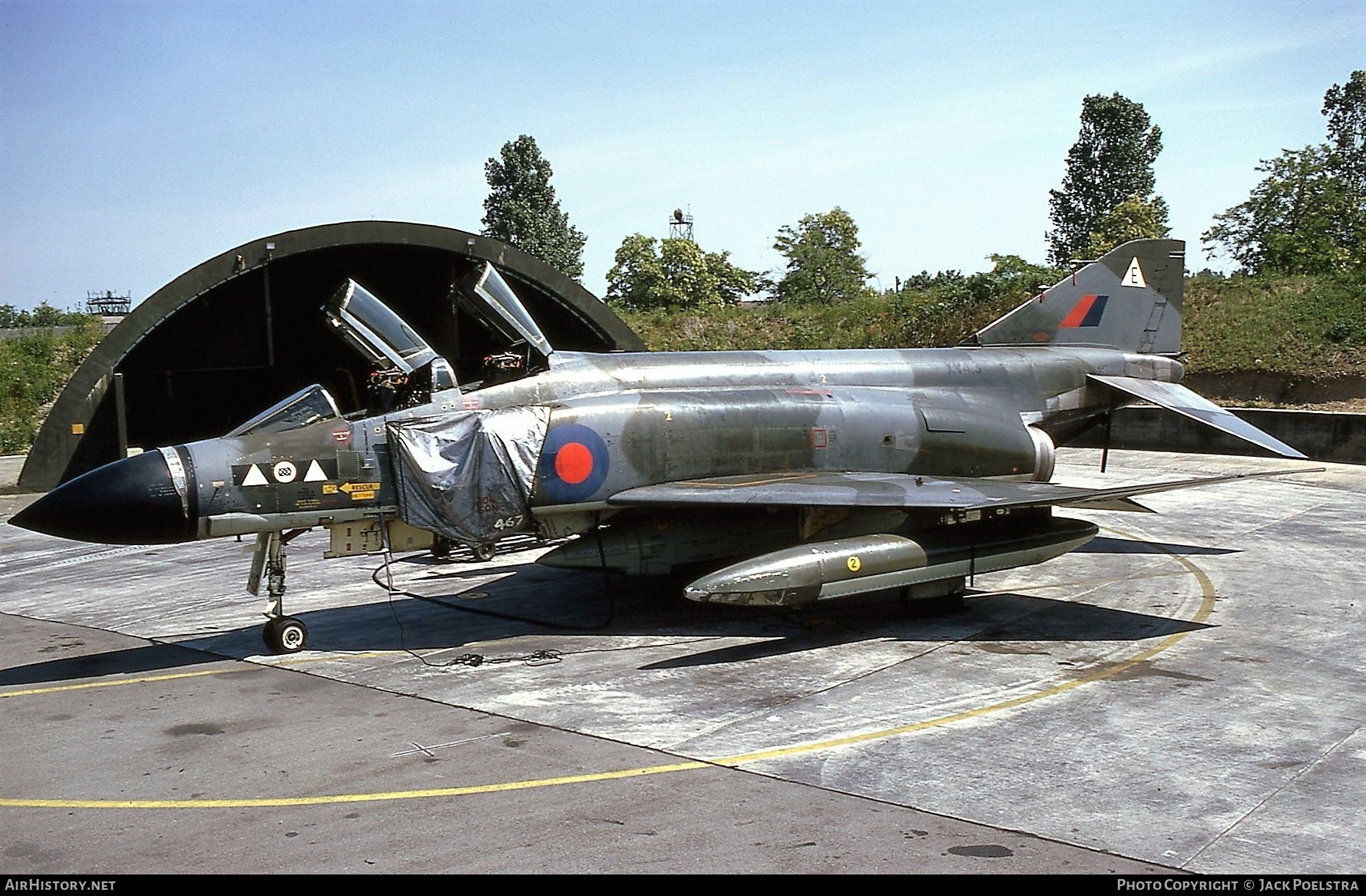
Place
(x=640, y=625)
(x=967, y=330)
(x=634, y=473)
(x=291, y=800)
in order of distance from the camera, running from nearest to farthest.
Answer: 1. (x=291, y=800)
2. (x=634, y=473)
3. (x=640, y=625)
4. (x=967, y=330)

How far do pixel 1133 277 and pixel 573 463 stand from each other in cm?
992

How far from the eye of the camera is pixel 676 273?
87.1m

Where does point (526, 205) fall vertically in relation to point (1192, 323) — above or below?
above

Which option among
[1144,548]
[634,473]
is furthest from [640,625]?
[1144,548]

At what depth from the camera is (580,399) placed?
491 inches

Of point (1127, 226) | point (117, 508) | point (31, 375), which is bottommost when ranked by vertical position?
point (117, 508)

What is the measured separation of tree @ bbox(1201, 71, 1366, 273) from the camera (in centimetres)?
3953

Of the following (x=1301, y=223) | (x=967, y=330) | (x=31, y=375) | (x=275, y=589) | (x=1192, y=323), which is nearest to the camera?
(x=275, y=589)

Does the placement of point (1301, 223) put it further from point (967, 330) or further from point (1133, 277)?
point (1133, 277)

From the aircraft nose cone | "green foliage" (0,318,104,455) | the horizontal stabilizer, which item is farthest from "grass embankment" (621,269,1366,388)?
the aircraft nose cone

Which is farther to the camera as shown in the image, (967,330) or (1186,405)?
(967,330)

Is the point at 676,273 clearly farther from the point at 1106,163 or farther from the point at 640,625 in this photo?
the point at 640,625

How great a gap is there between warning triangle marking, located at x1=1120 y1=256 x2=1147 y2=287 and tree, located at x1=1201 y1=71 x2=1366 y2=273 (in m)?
23.0

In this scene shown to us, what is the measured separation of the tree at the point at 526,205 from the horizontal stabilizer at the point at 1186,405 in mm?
61744
